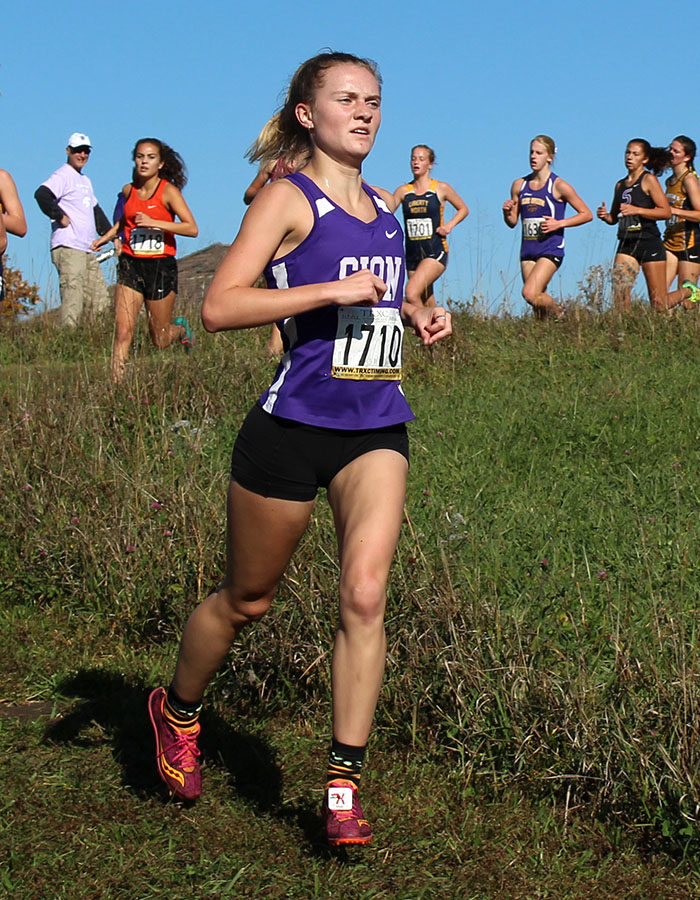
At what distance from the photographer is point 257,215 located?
3.44 metres

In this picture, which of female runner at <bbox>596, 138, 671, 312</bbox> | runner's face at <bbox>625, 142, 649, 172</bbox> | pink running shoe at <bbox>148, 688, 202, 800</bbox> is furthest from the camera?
runner's face at <bbox>625, 142, 649, 172</bbox>

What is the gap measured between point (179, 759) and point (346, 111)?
2.07 metres

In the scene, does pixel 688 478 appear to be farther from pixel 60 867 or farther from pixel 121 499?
pixel 60 867

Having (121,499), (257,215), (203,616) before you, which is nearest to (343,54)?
(257,215)

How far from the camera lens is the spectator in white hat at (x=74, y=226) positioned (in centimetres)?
1378

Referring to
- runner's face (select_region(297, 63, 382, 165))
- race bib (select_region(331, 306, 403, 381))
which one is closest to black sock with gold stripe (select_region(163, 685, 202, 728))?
race bib (select_region(331, 306, 403, 381))

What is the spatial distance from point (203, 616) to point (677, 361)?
682 centimetres

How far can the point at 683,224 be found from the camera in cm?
1298

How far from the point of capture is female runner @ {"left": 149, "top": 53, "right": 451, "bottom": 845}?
11.1 ft

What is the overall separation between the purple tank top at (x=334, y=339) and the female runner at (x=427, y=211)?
9.82m

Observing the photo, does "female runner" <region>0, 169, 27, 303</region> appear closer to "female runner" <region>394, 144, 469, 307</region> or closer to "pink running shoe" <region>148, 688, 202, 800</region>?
"pink running shoe" <region>148, 688, 202, 800</region>

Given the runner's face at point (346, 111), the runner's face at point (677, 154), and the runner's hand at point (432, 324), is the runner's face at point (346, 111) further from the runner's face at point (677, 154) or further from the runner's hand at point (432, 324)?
the runner's face at point (677, 154)

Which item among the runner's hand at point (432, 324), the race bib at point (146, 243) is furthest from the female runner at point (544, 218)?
the runner's hand at point (432, 324)

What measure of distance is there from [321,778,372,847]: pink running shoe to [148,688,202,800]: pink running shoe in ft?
2.13
